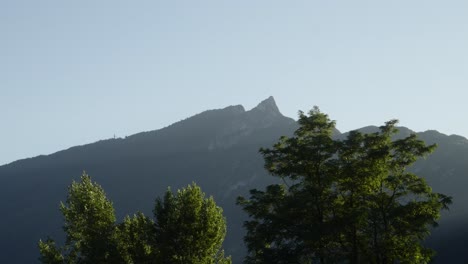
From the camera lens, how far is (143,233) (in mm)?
41531

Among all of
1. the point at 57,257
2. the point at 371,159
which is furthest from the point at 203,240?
the point at 371,159

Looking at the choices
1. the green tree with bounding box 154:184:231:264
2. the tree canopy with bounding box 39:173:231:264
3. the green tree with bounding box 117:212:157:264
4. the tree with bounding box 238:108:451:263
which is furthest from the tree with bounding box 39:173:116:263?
the tree with bounding box 238:108:451:263

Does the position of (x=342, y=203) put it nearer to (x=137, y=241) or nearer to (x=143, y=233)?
(x=143, y=233)

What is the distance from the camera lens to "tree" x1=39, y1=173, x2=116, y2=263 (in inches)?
1626

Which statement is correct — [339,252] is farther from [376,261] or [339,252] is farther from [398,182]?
[398,182]

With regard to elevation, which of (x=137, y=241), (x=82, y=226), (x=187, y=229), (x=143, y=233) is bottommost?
(x=137, y=241)

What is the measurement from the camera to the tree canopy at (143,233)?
131ft

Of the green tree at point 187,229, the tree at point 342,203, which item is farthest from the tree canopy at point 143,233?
the tree at point 342,203

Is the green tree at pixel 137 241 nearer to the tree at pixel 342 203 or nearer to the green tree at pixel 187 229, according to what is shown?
the green tree at pixel 187 229

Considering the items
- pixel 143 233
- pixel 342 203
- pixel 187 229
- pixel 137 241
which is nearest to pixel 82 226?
pixel 137 241

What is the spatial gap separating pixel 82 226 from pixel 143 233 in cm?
528

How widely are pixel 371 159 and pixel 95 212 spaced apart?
23.1 m

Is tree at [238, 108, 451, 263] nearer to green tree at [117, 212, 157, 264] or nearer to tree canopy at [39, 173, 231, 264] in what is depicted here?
tree canopy at [39, 173, 231, 264]

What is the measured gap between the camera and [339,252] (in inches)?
1233
